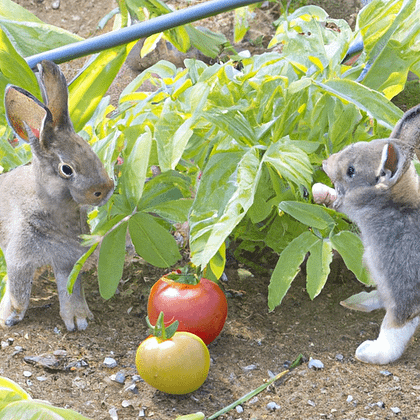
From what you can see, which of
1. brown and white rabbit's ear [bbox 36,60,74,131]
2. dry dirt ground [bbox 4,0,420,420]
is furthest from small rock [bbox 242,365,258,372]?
brown and white rabbit's ear [bbox 36,60,74,131]

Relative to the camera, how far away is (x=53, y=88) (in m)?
1.83

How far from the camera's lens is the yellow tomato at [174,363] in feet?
6.05

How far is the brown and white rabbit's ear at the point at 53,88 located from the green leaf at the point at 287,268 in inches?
34.4

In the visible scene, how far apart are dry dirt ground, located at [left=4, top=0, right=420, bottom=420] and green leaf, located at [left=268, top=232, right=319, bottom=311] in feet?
0.88

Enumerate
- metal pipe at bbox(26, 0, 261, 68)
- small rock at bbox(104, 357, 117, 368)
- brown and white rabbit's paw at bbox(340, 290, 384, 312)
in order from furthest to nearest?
1. brown and white rabbit's paw at bbox(340, 290, 384, 312)
2. small rock at bbox(104, 357, 117, 368)
3. metal pipe at bbox(26, 0, 261, 68)

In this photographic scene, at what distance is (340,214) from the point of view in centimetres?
231

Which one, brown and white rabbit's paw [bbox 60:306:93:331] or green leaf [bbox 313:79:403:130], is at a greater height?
green leaf [bbox 313:79:403:130]

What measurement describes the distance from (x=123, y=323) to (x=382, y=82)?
1.38 metres

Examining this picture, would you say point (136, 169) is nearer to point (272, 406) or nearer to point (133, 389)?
point (133, 389)

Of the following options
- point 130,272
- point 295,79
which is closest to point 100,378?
point 130,272

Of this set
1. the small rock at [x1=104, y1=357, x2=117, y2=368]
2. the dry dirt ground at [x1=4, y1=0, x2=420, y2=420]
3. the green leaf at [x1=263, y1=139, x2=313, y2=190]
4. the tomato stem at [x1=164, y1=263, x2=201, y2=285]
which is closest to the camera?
the dry dirt ground at [x1=4, y1=0, x2=420, y2=420]

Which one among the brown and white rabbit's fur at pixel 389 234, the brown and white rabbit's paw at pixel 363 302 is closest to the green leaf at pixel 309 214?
the brown and white rabbit's fur at pixel 389 234

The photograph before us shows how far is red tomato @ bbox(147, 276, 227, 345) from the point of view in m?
2.10

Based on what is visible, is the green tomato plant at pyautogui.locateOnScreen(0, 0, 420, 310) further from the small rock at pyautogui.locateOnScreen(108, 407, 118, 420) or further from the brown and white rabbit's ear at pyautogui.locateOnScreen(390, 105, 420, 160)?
the small rock at pyautogui.locateOnScreen(108, 407, 118, 420)
